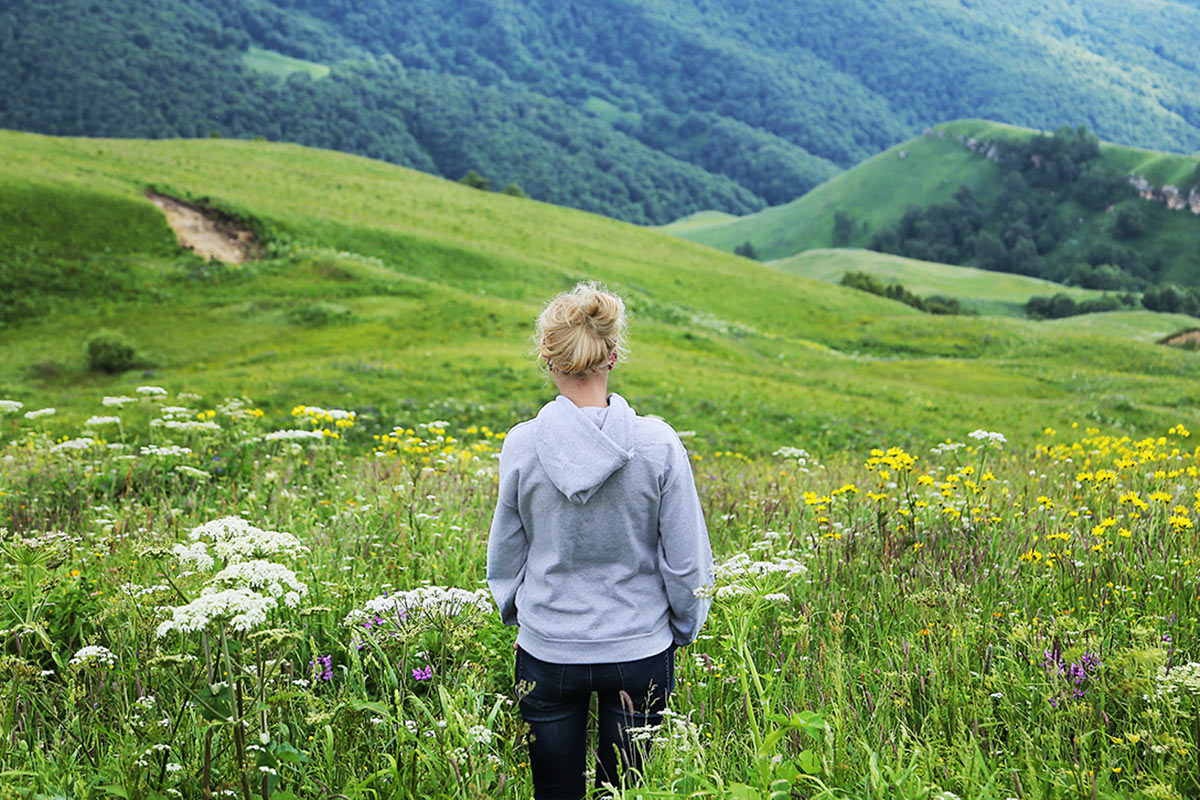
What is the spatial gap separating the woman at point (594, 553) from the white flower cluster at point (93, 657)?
1774mm

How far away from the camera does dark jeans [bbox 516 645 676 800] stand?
127 inches

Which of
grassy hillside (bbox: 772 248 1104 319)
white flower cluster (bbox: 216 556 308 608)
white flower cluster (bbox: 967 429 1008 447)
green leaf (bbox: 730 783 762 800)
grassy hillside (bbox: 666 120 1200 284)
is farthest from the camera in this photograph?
grassy hillside (bbox: 666 120 1200 284)

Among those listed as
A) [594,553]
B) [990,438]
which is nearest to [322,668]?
[594,553]

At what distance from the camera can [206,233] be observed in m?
39.1

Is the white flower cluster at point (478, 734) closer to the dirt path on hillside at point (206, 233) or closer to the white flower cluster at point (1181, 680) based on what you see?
the white flower cluster at point (1181, 680)

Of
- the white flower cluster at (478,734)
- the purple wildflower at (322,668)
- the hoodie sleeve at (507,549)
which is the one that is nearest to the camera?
the white flower cluster at (478,734)

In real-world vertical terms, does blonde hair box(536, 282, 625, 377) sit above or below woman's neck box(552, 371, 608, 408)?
above

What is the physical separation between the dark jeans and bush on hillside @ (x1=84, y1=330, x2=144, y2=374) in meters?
28.0

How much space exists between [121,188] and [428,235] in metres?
14.7

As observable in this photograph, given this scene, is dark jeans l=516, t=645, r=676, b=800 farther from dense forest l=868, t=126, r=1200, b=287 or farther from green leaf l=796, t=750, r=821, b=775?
dense forest l=868, t=126, r=1200, b=287

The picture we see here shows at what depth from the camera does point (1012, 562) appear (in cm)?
502

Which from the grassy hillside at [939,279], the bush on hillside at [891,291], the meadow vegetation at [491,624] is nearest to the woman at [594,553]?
the meadow vegetation at [491,624]

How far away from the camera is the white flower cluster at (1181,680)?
2866 mm

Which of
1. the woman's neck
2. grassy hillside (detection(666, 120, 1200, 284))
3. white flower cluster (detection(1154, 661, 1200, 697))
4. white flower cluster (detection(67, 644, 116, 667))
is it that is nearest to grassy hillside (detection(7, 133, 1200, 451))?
white flower cluster (detection(67, 644, 116, 667))
